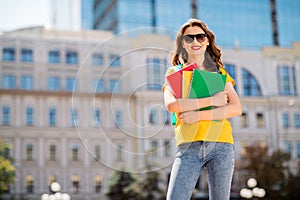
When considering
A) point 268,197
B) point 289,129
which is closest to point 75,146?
point 268,197

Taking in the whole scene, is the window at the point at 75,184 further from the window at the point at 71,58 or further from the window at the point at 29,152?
the window at the point at 71,58

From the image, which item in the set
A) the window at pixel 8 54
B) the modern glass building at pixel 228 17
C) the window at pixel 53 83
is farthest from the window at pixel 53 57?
the modern glass building at pixel 228 17

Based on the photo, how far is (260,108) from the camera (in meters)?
42.9

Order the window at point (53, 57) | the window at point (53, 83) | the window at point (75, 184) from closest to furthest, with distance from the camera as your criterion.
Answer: the window at point (75, 184) → the window at point (53, 83) → the window at point (53, 57)

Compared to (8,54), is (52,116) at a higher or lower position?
lower

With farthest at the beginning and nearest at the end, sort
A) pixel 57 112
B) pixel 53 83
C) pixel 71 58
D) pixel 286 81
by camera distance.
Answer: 1. pixel 286 81
2. pixel 71 58
3. pixel 53 83
4. pixel 57 112

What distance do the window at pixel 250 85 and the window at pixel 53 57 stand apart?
13474 millimetres

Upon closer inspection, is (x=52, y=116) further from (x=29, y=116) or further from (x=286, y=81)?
(x=286, y=81)

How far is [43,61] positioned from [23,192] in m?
8.45

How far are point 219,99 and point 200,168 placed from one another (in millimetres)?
430

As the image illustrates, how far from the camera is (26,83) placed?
38375 millimetres

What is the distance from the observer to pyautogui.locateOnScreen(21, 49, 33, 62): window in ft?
126

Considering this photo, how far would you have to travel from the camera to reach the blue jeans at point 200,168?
346 cm

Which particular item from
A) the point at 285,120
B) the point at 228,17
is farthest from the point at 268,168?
the point at 228,17
